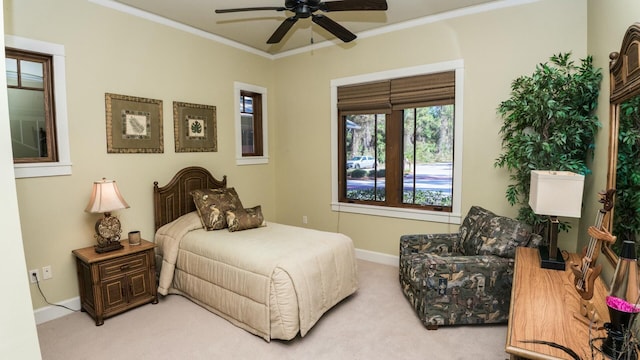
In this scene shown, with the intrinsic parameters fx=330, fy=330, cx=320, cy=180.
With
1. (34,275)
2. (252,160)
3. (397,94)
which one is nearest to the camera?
(34,275)

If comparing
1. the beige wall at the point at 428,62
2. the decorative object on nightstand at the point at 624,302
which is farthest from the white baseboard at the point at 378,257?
the decorative object on nightstand at the point at 624,302

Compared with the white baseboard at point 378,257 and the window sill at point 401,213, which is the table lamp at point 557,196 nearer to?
the window sill at point 401,213

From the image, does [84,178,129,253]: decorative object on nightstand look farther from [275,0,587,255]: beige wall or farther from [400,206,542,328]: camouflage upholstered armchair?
[400,206,542,328]: camouflage upholstered armchair

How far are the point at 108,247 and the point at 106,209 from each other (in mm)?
359

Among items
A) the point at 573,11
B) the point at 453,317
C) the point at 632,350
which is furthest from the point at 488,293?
the point at 573,11

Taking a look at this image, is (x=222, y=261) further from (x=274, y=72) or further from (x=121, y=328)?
(x=274, y=72)

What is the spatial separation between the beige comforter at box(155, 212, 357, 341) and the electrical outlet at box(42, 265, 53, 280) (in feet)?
3.01

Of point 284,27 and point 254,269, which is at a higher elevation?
point 284,27

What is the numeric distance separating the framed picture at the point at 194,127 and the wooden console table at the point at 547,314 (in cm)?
364

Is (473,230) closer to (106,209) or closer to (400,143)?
(400,143)

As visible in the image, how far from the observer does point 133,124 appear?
11.6 ft

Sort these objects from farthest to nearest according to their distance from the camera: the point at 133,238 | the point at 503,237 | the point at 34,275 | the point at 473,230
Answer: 1. the point at 133,238
2. the point at 473,230
3. the point at 34,275
4. the point at 503,237

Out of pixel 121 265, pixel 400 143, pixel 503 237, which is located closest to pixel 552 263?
pixel 503 237

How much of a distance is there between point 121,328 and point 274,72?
3922mm
